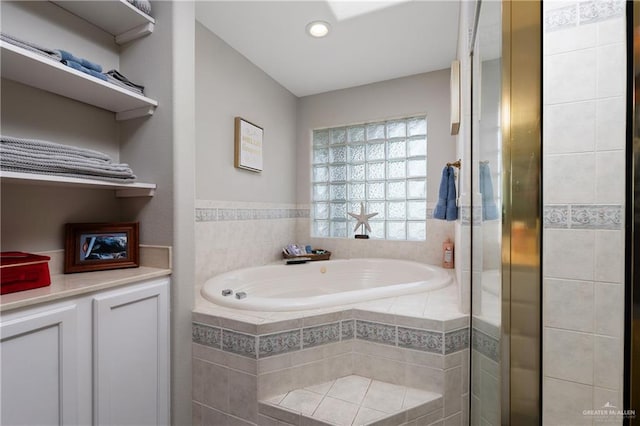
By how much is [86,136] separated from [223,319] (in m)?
1.13

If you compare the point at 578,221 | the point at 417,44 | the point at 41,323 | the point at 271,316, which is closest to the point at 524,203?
the point at 578,221

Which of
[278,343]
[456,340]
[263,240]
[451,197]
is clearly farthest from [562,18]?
[263,240]

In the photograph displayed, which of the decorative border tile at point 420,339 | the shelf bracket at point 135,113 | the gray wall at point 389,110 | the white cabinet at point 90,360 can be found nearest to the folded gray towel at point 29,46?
the shelf bracket at point 135,113

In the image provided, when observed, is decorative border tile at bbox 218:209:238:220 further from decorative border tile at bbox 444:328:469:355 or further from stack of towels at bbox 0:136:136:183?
decorative border tile at bbox 444:328:469:355

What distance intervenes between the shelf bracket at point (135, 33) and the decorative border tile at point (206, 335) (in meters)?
1.52

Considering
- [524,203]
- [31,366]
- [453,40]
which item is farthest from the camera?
[453,40]

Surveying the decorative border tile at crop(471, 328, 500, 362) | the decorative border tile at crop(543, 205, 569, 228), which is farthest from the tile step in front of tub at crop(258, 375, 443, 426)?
the decorative border tile at crop(543, 205, 569, 228)

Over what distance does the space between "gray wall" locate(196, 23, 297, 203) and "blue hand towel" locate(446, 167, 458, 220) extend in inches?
64.7

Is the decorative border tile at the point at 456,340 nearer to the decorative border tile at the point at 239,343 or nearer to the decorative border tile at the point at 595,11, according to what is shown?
the decorative border tile at the point at 239,343

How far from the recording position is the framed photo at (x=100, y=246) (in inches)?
51.6

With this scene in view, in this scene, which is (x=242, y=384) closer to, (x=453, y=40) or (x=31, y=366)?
(x=31, y=366)

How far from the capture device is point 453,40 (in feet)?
A: 7.66

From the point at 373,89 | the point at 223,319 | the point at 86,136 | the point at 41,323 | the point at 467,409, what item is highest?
the point at 373,89

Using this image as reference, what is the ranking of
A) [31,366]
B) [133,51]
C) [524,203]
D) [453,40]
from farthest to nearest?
[453,40]
[133,51]
[31,366]
[524,203]
